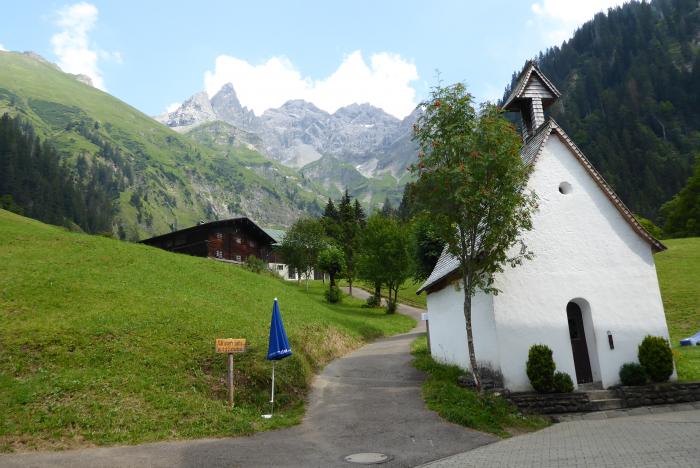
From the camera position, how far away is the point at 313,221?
64.8m

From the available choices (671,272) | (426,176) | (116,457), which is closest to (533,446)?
(426,176)

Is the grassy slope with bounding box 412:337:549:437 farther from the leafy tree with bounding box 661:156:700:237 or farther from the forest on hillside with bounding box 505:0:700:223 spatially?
the forest on hillside with bounding box 505:0:700:223

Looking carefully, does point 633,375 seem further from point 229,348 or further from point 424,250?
point 424,250

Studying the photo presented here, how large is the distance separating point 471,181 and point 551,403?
25.3ft

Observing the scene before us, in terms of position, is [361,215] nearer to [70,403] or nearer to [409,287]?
[409,287]

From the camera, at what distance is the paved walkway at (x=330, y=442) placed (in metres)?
10.2

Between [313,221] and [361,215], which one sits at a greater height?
[361,215]

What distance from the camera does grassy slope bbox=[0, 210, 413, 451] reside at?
40.4 feet

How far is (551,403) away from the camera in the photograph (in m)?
14.3

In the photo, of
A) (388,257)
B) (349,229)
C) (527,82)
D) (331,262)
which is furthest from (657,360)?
(349,229)

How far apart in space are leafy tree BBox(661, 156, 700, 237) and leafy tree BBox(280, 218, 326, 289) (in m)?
61.7

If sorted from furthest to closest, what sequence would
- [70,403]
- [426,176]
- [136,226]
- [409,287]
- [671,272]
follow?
[136,226] < [409,287] < [671,272] < [426,176] < [70,403]

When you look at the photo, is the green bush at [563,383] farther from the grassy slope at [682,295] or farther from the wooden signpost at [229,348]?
the wooden signpost at [229,348]

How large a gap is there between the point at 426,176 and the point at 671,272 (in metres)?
41.2
